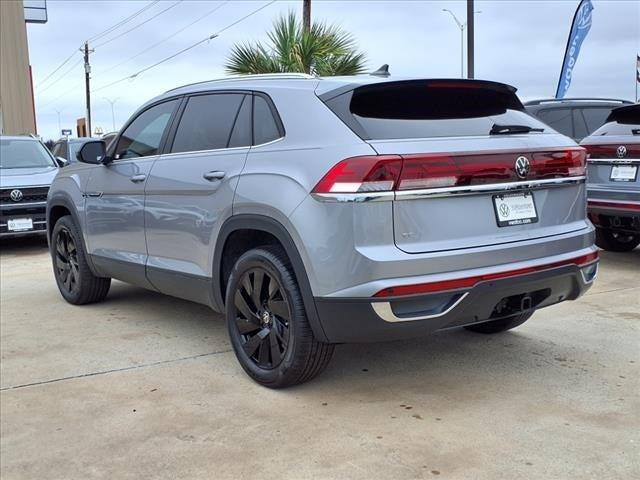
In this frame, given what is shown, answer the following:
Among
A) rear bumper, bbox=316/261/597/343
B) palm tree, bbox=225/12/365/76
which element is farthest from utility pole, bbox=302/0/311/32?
rear bumper, bbox=316/261/597/343

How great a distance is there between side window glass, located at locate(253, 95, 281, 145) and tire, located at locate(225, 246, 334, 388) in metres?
0.62

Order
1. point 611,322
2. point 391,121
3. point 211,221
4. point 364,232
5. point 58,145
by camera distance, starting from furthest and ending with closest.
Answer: point 58,145 < point 611,322 < point 211,221 < point 391,121 < point 364,232

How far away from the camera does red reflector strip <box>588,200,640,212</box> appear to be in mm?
6523

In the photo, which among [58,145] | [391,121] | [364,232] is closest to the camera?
[364,232]

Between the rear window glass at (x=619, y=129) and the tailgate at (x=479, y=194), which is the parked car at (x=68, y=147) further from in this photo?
the tailgate at (x=479, y=194)

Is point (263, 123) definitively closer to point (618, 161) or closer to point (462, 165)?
point (462, 165)

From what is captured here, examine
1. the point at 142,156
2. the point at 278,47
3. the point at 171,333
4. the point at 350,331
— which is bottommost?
the point at 171,333

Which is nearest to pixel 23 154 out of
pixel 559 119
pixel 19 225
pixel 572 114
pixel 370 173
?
pixel 19 225

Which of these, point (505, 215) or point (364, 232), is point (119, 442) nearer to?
point (364, 232)

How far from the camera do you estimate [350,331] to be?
338cm

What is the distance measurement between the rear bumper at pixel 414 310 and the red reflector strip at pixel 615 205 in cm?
344

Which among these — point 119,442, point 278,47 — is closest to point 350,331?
point 119,442

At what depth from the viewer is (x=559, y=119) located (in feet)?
29.3

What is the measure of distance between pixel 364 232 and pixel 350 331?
498 mm
